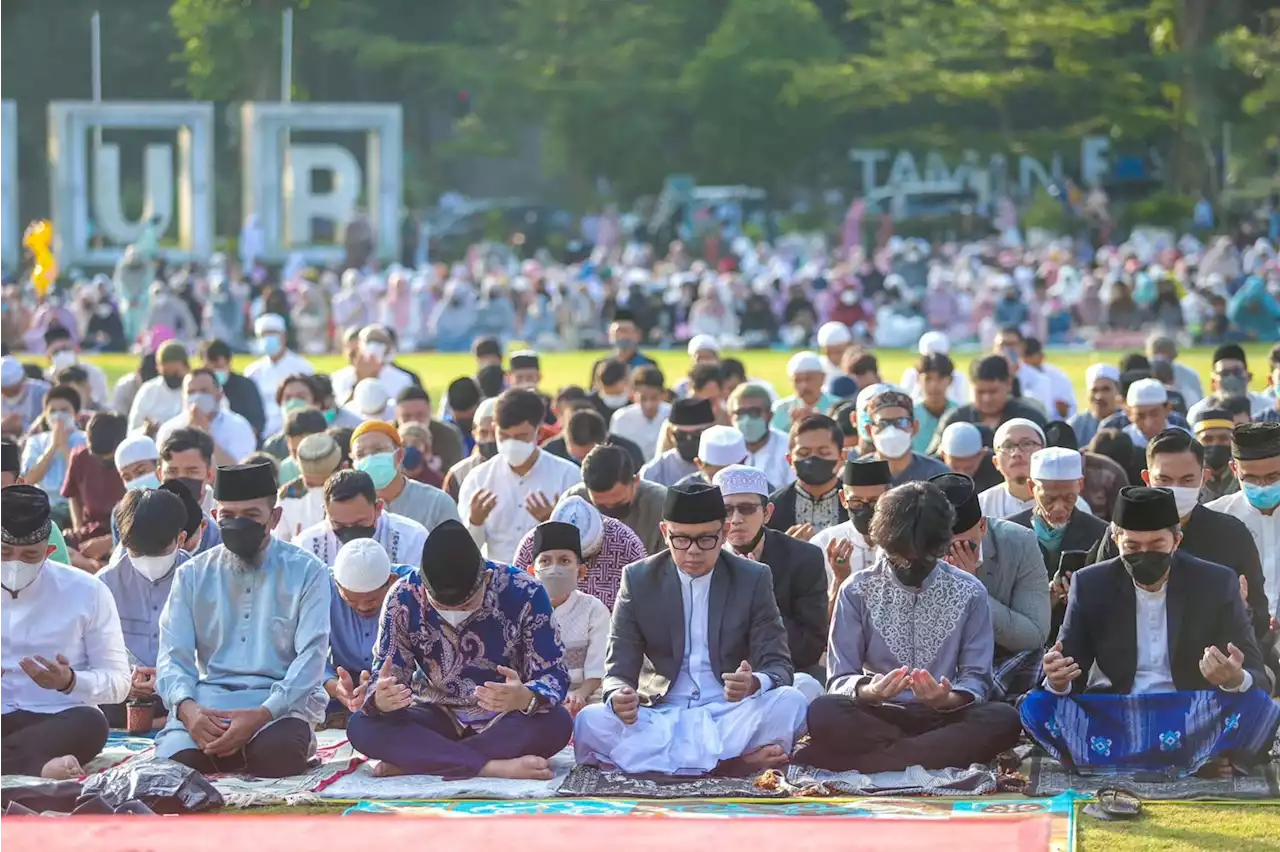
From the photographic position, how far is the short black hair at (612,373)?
42.1 feet

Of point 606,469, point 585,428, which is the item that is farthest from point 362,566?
point 585,428

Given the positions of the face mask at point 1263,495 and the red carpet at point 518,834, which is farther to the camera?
the face mask at point 1263,495

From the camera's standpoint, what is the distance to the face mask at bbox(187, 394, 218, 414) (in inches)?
455

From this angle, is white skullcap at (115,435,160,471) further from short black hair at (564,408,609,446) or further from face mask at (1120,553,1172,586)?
face mask at (1120,553,1172,586)


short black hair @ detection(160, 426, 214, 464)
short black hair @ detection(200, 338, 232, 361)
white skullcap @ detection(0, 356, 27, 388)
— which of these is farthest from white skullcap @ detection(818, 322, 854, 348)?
short black hair @ detection(160, 426, 214, 464)

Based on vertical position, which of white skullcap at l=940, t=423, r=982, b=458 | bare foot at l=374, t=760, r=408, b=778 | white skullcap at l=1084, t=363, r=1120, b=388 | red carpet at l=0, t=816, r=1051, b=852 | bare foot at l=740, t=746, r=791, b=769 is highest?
white skullcap at l=1084, t=363, r=1120, b=388

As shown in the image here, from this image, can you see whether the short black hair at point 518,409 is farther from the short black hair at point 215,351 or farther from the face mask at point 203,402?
the short black hair at point 215,351

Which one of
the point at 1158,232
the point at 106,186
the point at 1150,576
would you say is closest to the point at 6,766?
the point at 1150,576

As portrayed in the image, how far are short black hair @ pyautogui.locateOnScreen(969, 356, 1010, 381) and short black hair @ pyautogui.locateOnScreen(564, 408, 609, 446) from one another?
180 cm

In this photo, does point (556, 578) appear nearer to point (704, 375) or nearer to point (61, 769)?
point (61, 769)

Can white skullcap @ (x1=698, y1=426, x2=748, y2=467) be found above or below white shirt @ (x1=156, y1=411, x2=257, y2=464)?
above

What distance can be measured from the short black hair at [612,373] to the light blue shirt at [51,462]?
2.89 m

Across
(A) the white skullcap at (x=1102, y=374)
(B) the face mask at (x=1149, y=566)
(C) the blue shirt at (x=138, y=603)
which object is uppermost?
(A) the white skullcap at (x=1102, y=374)

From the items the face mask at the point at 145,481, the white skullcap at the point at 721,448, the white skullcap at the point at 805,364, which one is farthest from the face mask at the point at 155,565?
the white skullcap at the point at 805,364
